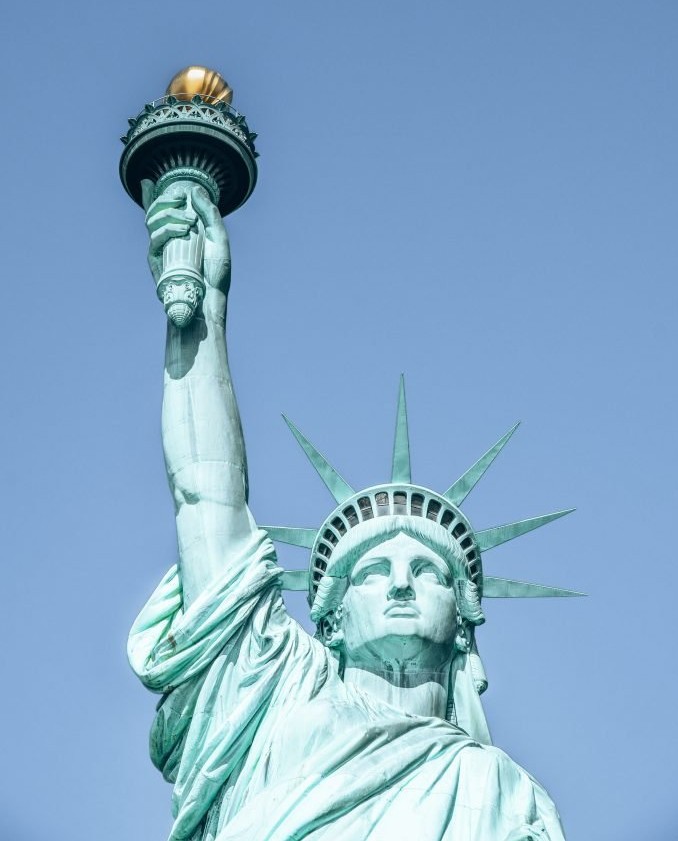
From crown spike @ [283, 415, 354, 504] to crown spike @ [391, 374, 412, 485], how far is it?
1.39ft

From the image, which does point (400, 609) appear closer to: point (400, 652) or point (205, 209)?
point (400, 652)

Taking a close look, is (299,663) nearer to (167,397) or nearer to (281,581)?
(281,581)

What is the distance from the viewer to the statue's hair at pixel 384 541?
16.2 meters

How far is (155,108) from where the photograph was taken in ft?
55.8

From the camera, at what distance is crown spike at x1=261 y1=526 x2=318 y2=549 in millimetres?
17141

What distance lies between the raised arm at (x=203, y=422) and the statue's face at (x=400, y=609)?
1044mm

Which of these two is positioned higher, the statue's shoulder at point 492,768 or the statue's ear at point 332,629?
the statue's ear at point 332,629

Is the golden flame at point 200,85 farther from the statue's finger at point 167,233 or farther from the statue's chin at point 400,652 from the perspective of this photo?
the statue's chin at point 400,652

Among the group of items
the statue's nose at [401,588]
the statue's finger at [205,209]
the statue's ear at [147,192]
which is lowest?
the statue's nose at [401,588]

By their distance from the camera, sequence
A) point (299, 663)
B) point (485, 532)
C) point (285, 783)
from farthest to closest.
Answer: point (485, 532) < point (299, 663) < point (285, 783)

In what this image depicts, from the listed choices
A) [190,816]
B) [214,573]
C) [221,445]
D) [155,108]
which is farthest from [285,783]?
[155,108]

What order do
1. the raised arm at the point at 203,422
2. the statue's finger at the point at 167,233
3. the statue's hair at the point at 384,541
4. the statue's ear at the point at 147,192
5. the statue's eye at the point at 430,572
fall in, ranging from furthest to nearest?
the statue's ear at the point at 147,192, the statue's finger at the point at 167,233, the statue's hair at the point at 384,541, the statue's eye at the point at 430,572, the raised arm at the point at 203,422

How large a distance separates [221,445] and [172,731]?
2240mm

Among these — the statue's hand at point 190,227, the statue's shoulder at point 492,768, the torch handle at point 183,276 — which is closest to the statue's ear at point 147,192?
the statue's hand at point 190,227
